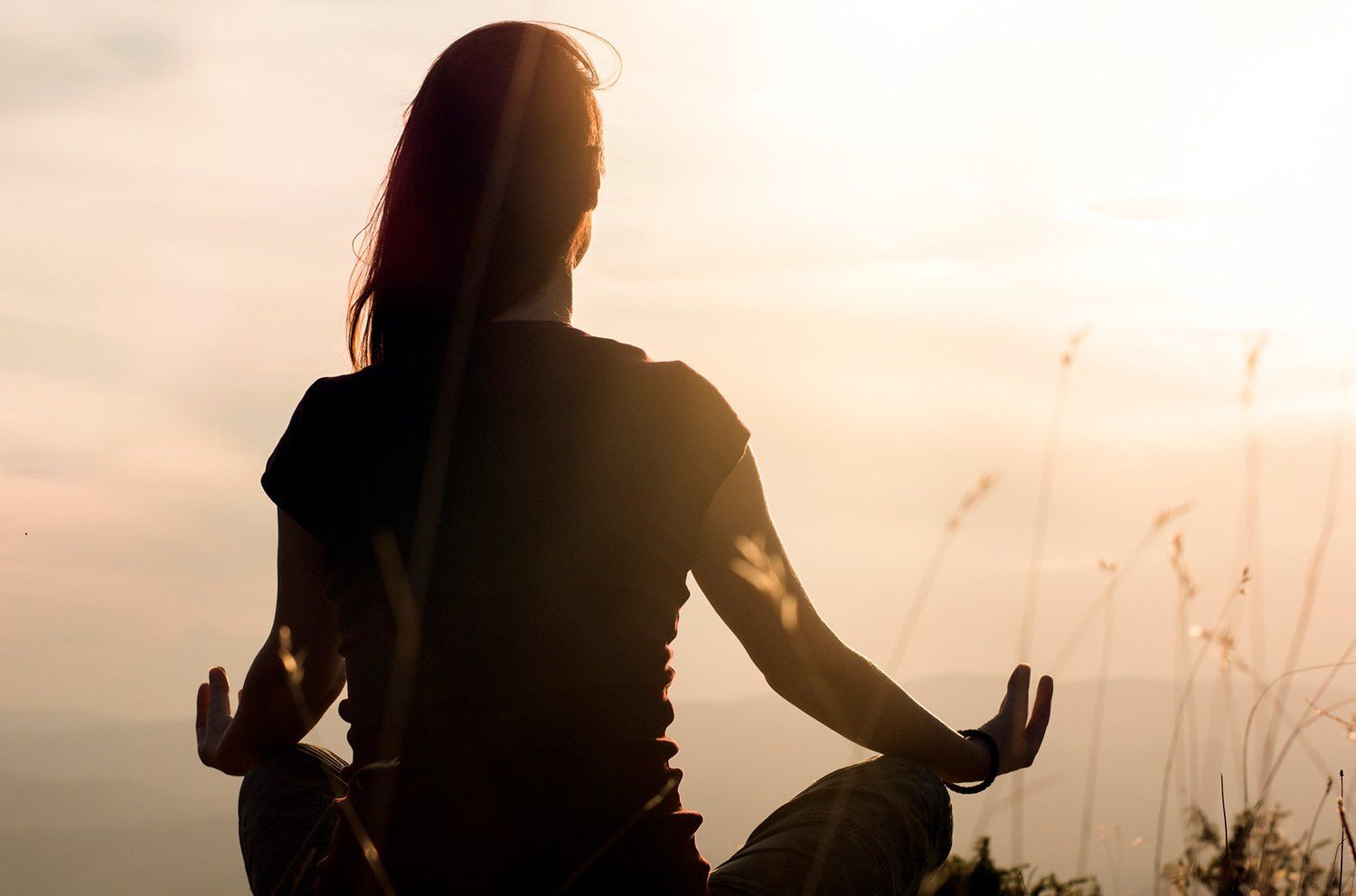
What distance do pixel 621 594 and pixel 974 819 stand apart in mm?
803

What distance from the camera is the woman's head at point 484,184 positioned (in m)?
1.83

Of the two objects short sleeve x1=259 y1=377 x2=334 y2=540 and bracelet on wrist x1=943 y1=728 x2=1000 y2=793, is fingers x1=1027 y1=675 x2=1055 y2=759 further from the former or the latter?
short sleeve x1=259 y1=377 x2=334 y2=540

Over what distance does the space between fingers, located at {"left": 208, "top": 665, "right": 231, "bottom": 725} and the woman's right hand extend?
4.95ft

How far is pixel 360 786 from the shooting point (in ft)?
5.20

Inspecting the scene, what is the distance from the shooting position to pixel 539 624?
1.52 metres

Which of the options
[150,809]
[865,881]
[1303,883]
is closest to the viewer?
[865,881]

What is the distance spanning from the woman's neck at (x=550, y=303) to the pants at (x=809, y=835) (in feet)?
2.92

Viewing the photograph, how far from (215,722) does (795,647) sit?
4.08 ft

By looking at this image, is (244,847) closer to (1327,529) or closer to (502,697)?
(502,697)

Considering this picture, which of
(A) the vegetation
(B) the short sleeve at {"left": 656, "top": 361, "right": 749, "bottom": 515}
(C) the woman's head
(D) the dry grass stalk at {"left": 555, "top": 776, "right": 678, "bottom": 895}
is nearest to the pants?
(D) the dry grass stalk at {"left": 555, "top": 776, "right": 678, "bottom": 895}

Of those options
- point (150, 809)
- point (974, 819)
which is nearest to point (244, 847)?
point (974, 819)

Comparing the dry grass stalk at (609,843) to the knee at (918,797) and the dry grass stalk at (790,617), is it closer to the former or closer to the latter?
the dry grass stalk at (790,617)

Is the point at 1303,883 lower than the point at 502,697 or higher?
lower

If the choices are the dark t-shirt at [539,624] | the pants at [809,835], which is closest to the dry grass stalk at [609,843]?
the dark t-shirt at [539,624]
